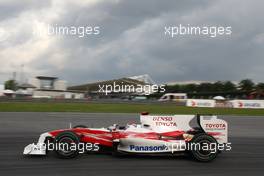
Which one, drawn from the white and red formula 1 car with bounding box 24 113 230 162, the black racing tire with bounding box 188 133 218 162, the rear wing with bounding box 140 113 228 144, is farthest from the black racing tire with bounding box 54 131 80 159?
the black racing tire with bounding box 188 133 218 162

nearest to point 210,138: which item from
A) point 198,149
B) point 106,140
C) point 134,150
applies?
point 198,149

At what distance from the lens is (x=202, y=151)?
7410 mm

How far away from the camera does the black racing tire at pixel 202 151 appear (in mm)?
7344

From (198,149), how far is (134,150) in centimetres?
125

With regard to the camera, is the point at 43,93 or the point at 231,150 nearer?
the point at 231,150

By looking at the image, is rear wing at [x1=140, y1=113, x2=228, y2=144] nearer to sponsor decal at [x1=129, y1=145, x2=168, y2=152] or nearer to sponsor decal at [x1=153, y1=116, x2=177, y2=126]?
sponsor decal at [x1=153, y1=116, x2=177, y2=126]

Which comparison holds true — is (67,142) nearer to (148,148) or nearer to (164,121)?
(148,148)

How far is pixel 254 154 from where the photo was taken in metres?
8.48

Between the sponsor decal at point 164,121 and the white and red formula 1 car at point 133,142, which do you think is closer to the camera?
the white and red formula 1 car at point 133,142

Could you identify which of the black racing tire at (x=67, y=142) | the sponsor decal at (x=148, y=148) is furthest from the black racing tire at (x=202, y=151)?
the black racing tire at (x=67, y=142)

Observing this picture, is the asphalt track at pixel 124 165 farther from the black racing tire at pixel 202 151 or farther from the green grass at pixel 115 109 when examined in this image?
the green grass at pixel 115 109

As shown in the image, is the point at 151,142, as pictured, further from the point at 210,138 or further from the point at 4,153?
the point at 4,153

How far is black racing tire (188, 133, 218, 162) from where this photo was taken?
7344mm

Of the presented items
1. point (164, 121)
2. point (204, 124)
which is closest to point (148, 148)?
point (164, 121)
